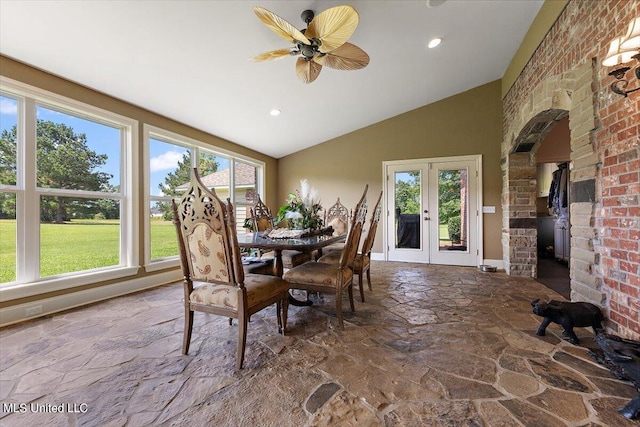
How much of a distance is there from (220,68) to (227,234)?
2.29 meters

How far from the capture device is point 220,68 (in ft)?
9.78

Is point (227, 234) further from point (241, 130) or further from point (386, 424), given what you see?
point (241, 130)

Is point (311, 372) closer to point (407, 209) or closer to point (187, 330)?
point (187, 330)

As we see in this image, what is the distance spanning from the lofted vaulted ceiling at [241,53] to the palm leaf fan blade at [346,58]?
1.48 ft

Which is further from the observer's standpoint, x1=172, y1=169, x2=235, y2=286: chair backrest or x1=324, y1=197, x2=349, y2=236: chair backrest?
x1=324, y1=197, x2=349, y2=236: chair backrest

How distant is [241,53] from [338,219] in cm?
259

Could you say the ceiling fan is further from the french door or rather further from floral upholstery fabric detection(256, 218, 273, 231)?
the french door

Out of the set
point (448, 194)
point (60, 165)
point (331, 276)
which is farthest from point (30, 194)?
point (448, 194)

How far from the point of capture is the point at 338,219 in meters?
4.27

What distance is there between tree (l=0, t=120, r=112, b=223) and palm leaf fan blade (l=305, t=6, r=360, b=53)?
2.89 m

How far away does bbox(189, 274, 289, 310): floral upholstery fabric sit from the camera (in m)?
1.76

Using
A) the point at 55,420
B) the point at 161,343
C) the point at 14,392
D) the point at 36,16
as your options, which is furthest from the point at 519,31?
the point at 14,392

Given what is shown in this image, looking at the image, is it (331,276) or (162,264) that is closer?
(331,276)

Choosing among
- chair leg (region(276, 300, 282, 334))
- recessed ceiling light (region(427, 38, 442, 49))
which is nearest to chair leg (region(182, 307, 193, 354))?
chair leg (region(276, 300, 282, 334))
